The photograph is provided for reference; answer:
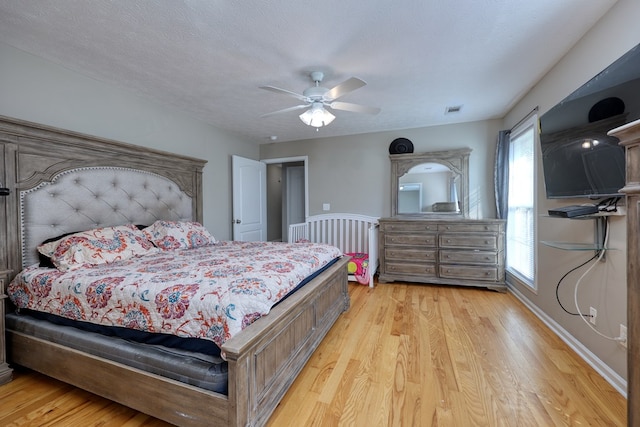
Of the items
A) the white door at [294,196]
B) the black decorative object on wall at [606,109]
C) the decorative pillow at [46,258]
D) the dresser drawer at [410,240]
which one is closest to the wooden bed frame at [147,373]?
the decorative pillow at [46,258]

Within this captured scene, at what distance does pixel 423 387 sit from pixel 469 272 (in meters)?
2.28

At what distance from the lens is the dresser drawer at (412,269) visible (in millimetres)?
3641

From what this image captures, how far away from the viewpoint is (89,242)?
1.96 metres

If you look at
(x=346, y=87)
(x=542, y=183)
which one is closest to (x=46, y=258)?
(x=346, y=87)

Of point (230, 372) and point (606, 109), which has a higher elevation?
point (606, 109)

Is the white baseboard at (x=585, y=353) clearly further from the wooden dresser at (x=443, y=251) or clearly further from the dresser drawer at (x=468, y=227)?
the dresser drawer at (x=468, y=227)

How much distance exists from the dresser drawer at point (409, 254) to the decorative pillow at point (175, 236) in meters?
2.33

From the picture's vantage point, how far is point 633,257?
812mm

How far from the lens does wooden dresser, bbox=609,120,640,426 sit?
798 mm

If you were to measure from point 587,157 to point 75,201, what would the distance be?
370 centimetres

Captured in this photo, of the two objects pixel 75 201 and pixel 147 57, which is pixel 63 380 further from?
pixel 147 57

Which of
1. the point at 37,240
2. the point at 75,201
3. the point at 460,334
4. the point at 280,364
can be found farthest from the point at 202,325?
the point at 460,334

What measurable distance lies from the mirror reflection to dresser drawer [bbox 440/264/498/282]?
85cm

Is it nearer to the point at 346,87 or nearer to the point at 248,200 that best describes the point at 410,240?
the point at 346,87
